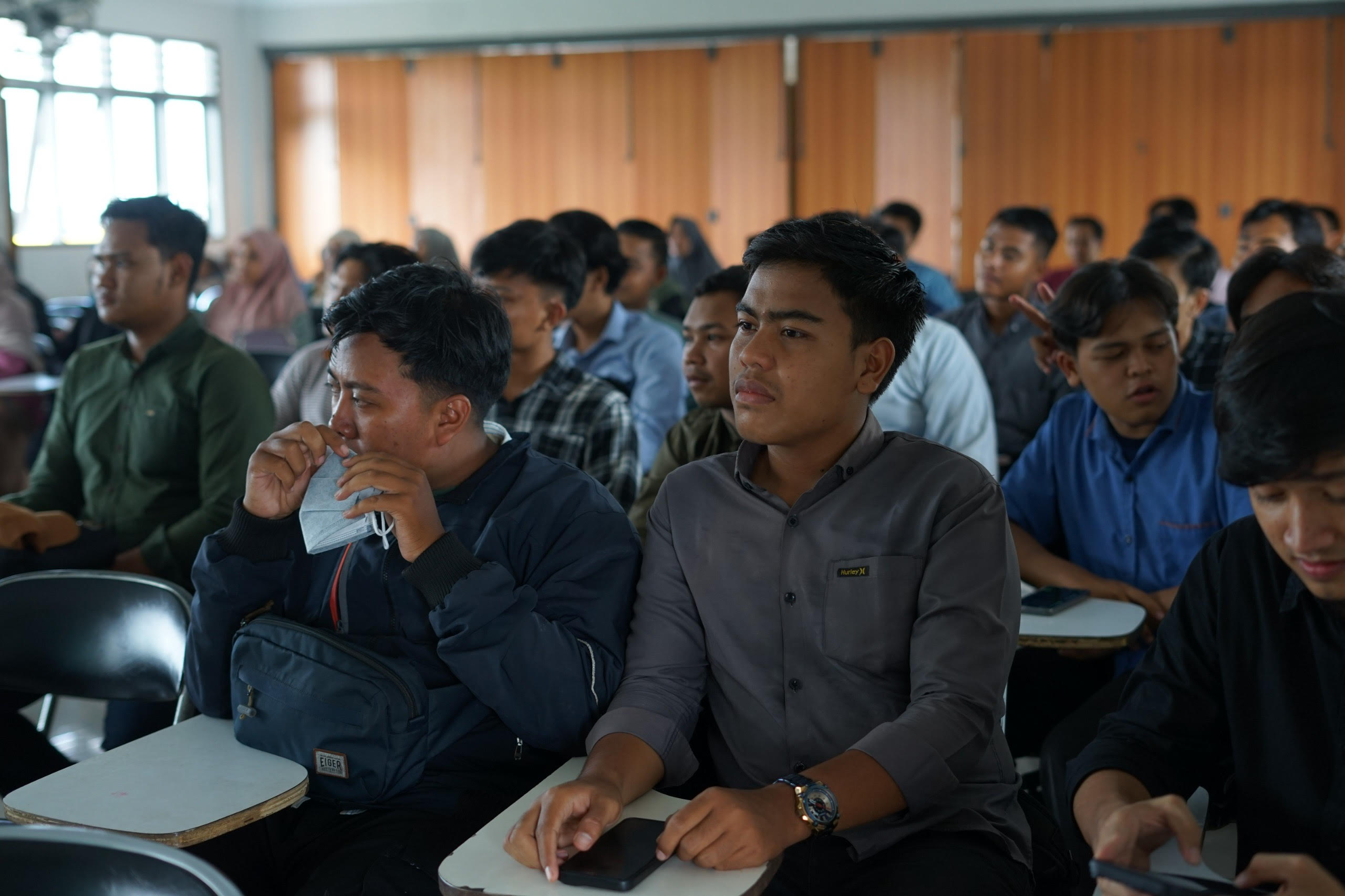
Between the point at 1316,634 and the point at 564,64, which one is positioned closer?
the point at 1316,634

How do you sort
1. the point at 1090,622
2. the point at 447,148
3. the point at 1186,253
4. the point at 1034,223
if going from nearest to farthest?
the point at 1090,622
the point at 1186,253
the point at 1034,223
the point at 447,148

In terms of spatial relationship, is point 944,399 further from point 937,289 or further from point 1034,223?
point 937,289

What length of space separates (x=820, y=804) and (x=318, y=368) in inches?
110

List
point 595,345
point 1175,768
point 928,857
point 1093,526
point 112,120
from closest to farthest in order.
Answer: point 1175,768 → point 928,857 → point 1093,526 → point 595,345 → point 112,120

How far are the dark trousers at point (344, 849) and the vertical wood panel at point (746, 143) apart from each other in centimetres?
911

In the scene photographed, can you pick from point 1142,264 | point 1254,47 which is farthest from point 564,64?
point 1142,264

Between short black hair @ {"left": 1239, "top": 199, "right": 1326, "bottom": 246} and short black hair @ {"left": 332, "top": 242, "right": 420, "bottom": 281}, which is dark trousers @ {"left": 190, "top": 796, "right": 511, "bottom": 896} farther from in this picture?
short black hair @ {"left": 1239, "top": 199, "right": 1326, "bottom": 246}

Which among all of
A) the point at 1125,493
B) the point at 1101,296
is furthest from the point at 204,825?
the point at 1101,296

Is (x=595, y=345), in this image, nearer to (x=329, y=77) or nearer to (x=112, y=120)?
(x=112, y=120)

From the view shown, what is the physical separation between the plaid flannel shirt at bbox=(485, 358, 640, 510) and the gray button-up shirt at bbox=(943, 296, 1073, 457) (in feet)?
5.41

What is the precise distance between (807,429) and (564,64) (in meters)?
10.1

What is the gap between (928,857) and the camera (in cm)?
150

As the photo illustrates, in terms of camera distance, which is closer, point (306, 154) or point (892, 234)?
point (892, 234)

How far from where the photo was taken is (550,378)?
3.13 metres
